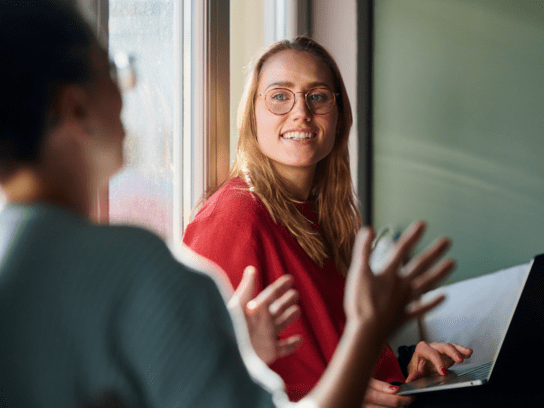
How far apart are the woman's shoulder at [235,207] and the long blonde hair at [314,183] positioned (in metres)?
0.03

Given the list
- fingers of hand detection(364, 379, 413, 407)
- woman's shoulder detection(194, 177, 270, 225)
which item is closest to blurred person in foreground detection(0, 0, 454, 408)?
fingers of hand detection(364, 379, 413, 407)

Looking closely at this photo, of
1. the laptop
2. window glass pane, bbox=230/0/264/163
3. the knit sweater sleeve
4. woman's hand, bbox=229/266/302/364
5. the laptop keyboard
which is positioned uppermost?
window glass pane, bbox=230/0/264/163

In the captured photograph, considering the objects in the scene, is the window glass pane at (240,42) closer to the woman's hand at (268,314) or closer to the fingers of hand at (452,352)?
the fingers of hand at (452,352)

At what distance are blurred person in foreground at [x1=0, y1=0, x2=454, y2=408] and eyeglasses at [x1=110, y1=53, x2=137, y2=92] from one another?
11 millimetres

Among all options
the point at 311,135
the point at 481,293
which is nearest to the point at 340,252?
the point at 311,135

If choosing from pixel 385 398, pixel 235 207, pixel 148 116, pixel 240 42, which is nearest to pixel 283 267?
pixel 235 207

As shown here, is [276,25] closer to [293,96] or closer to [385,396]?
[293,96]

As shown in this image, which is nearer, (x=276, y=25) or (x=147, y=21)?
(x=147, y=21)

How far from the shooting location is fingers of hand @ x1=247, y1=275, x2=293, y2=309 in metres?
0.69

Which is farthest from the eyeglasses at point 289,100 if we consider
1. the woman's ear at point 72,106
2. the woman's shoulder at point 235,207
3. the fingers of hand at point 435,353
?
the woman's ear at point 72,106

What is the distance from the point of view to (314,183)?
5.33 feet

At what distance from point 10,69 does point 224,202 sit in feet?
3.02

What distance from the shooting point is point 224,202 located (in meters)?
1.33

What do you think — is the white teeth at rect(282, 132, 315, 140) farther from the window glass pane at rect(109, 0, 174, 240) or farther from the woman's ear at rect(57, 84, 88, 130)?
the woman's ear at rect(57, 84, 88, 130)
